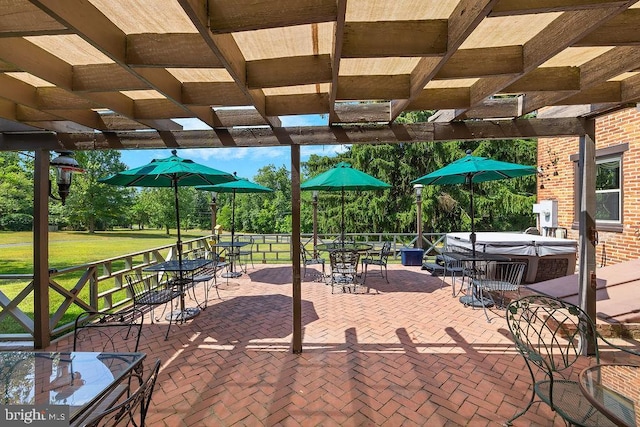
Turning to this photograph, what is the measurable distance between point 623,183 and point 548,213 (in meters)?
1.84

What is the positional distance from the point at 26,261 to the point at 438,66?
1731 cm

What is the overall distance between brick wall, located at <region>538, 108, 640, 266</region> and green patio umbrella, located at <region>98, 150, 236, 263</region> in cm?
605

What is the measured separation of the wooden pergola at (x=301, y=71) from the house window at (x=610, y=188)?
130 inches

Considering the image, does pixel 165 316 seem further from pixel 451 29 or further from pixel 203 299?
pixel 451 29

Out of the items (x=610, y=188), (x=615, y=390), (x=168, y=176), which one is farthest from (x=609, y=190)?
(x=168, y=176)

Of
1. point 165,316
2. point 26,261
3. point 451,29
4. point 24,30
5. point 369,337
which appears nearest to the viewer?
point 24,30

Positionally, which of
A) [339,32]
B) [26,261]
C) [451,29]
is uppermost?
[451,29]

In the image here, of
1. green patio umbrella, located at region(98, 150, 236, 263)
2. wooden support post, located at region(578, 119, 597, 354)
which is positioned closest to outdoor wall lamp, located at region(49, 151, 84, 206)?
green patio umbrella, located at region(98, 150, 236, 263)

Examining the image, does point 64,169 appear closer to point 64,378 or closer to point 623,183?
point 64,378

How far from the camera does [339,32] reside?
4.82 ft

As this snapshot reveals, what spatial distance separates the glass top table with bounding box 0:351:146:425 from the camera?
5.07ft

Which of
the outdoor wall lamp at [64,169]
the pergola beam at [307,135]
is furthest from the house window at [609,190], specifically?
the outdoor wall lamp at [64,169]

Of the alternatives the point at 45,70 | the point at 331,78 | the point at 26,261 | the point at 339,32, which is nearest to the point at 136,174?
the point at 45,70

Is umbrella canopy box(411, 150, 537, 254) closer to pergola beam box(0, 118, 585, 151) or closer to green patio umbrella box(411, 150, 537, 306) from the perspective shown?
green patio umbrella box(411, 150, 537, 306)
